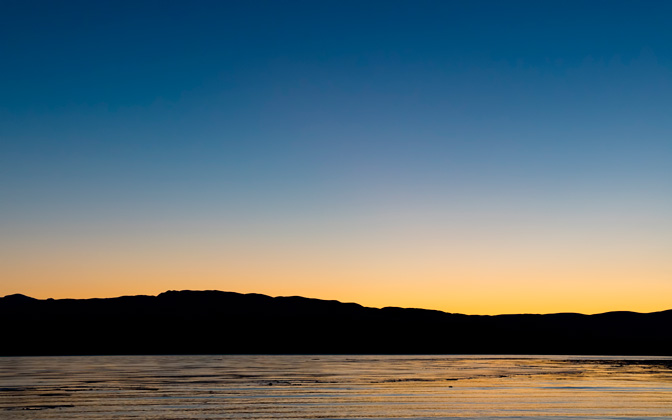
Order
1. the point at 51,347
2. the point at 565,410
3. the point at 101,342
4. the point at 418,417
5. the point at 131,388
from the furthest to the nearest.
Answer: the point at 101,342
the point at 51,347
the point at 131,388
the point at 565,410
the point at 418,417

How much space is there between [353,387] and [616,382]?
21170mm

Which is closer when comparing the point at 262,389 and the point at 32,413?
the point at 32,413

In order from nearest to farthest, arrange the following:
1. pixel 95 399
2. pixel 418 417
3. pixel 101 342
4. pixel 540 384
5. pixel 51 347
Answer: pixel 418 417 < pixel 95 399 < pixel 540 384 < pixel 51 347 < pixel 101 342

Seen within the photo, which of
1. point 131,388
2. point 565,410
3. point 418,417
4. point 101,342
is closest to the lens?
point 418,417

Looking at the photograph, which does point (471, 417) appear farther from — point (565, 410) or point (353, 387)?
point (353, 387)

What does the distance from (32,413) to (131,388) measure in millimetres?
13152

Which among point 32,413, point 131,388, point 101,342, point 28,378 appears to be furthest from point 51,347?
point 32,413

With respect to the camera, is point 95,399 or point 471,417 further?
point 95,399

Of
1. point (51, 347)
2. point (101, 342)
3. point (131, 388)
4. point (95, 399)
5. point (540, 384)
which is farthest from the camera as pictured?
point (101, 342)

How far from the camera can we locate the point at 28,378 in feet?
171

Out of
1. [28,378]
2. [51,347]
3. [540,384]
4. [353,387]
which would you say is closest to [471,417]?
[353,387]

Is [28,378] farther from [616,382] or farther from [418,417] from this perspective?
[616,382]

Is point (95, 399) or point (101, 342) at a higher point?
point (101, 342)

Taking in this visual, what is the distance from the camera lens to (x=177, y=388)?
42.8 m
